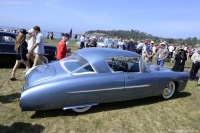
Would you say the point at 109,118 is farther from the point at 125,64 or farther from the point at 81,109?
the point at 125,64

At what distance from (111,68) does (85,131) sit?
161 cm

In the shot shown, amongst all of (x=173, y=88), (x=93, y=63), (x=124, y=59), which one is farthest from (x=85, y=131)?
(x=173, y=88)

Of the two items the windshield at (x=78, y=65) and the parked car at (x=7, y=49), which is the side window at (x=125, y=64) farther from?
the parked car at (x=7, y=49)

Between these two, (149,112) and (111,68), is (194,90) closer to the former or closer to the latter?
(149,112)

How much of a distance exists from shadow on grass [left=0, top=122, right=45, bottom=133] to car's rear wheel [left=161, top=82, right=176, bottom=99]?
355 cm

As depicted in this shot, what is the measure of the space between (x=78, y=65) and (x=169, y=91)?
2.92 m

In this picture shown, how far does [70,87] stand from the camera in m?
4.03

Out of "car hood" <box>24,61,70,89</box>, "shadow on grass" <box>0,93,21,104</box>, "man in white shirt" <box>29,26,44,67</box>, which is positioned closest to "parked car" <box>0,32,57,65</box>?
"man in white shirt" <box>29,26,44,67</box>

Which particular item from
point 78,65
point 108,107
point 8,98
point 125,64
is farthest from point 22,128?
point 125,64

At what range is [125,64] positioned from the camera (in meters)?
5.22

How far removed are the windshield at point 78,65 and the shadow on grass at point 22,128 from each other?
4.42 feet

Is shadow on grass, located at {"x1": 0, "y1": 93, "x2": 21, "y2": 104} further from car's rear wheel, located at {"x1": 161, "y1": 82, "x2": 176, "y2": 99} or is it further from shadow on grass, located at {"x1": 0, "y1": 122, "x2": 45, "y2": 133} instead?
car's rear wheel, located at {"x1": 161, "y1": 82, "x2": 176, "y2": 99}

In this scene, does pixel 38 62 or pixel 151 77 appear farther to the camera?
pixel 38 62

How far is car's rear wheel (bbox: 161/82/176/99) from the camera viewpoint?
5.68 metres
